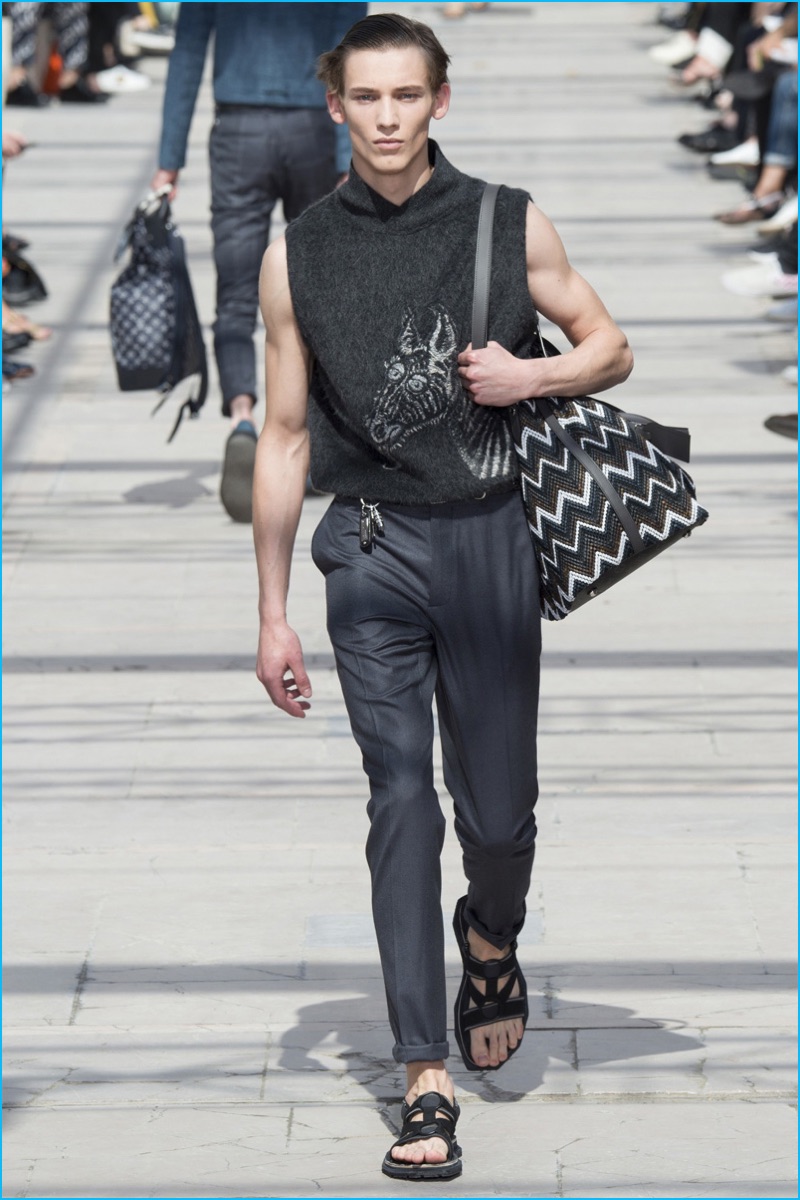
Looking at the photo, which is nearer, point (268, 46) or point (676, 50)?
point (268, 46)

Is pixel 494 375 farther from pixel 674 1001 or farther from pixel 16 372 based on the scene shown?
pixel 16 372

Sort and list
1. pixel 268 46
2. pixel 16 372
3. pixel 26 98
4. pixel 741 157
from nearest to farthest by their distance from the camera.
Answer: pixel 268 46
pixel 16 372
pixel 741 157
pixel 26 98

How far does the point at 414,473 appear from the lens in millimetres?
3396

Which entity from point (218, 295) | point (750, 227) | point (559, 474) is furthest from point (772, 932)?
point (750, 227)

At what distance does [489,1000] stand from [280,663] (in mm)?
694

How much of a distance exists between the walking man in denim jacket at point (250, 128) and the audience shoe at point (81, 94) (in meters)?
9.53

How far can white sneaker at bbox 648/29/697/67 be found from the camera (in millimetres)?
16891

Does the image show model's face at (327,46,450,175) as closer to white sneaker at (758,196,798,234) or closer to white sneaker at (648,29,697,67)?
white sneaker at (758,196,798,234)

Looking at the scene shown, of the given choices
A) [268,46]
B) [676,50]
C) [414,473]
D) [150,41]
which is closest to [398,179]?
[414,473]

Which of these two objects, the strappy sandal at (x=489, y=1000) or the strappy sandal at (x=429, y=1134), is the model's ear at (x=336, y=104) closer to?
the strappy sandal at (x=489, y=1000)

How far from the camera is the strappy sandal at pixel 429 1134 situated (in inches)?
132

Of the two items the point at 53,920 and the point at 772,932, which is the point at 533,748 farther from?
the point at 53,920

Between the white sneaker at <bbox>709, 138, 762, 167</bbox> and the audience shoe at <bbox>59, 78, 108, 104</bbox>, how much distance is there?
5.17 m

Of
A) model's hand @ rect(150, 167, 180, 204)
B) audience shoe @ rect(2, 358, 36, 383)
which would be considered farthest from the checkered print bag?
audience shoe @ rect(2, 358, 36, 383)
